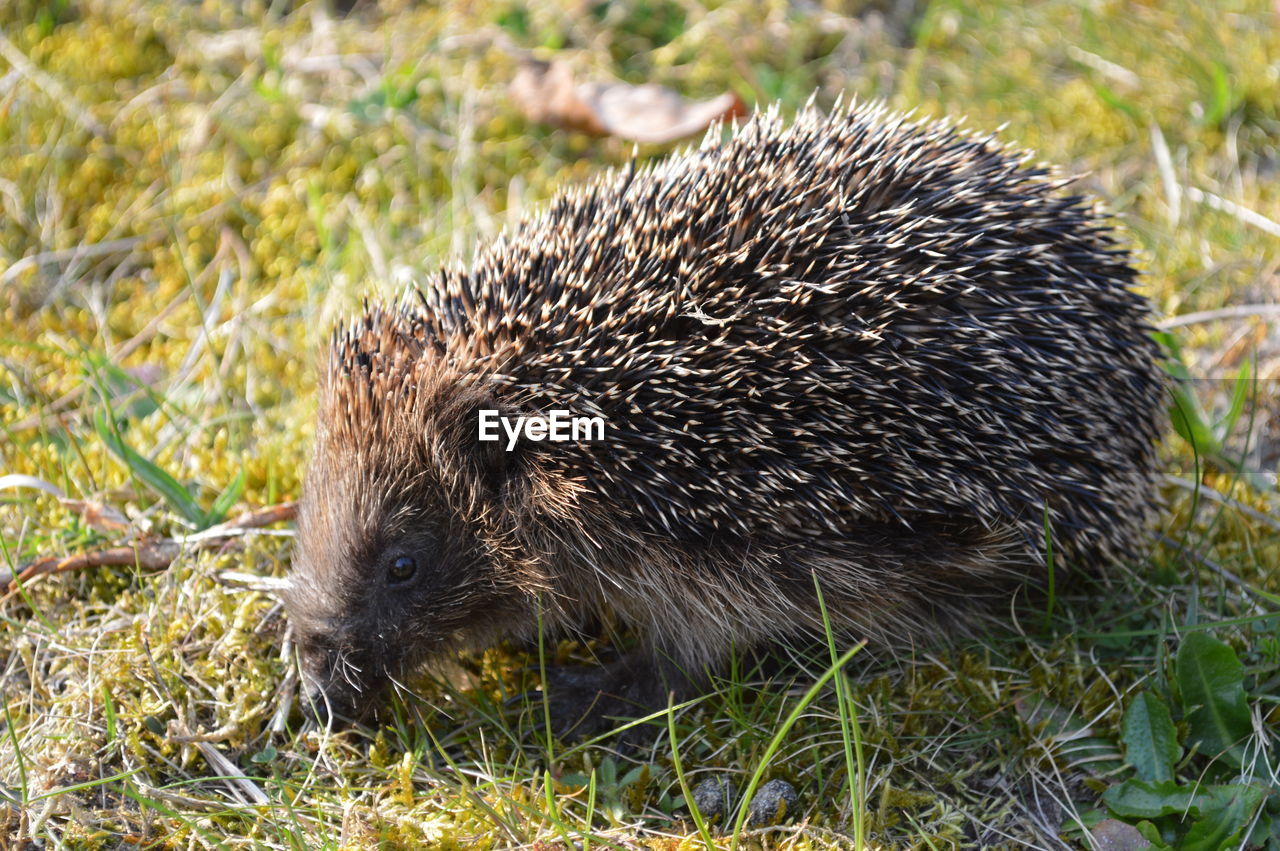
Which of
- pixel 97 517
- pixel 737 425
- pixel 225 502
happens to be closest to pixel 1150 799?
pixel 737 425

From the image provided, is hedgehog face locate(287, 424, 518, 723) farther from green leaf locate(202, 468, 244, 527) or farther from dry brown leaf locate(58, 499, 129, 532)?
dry brown leaf locate(58, 499, 129, 532)

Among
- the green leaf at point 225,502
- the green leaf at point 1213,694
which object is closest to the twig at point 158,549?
the green leaf at point 225,502

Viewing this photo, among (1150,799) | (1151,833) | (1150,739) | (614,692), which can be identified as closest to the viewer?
(1151,833)

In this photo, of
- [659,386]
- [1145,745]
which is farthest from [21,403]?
[1145,745]

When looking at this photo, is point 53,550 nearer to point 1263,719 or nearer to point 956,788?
point 956,788

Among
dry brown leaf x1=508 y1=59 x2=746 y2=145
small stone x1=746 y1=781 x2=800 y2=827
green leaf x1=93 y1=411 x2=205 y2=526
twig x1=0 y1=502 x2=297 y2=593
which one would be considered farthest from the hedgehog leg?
dry brown leaf x1=508 y1=59 x2=746 y2=145

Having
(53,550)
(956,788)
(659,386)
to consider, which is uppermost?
(659,386)

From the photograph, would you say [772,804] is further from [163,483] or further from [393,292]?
[393,292]
